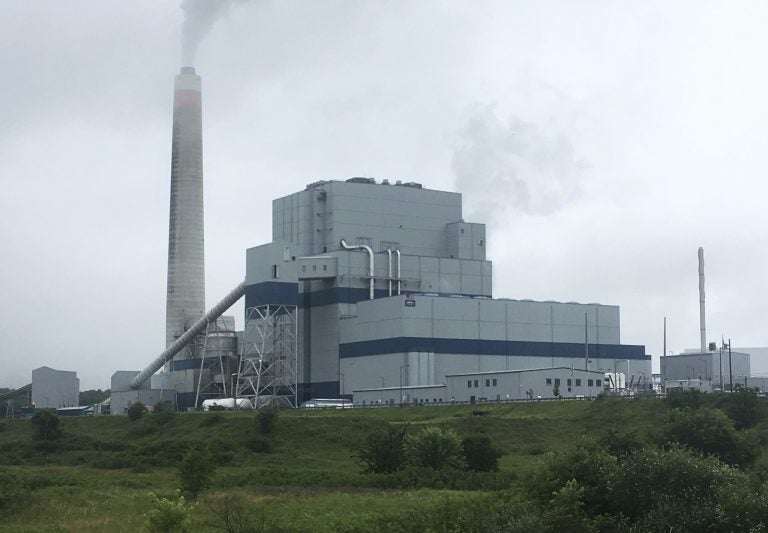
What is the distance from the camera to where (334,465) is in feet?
243

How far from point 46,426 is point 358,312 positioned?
34.4 metres

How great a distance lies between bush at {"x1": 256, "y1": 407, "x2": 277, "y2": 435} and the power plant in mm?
22372

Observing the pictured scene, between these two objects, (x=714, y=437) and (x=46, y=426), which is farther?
(x=46, y=426)

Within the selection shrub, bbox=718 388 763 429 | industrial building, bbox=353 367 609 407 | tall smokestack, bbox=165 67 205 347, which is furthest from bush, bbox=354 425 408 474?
tall smokestack, bbox=165 67 205 347

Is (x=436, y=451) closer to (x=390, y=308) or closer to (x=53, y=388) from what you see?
(x=390, y=308)

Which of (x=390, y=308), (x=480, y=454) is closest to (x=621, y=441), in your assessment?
(x=480, y=454)

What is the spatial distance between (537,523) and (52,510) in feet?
69.8

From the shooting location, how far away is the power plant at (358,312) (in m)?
116

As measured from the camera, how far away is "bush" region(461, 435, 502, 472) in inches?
2549

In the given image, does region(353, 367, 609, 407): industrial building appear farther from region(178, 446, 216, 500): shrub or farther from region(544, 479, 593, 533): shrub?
region(544, 479, 593, 533): shrub

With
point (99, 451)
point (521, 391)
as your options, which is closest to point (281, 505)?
point (99, 451)

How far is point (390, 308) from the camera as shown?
115875mm

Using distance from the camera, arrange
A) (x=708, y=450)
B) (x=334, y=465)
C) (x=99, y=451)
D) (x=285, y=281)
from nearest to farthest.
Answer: (x=708, y=450) < (x=334, y=465) < (x=99, y=451) < (x=285, y=281)

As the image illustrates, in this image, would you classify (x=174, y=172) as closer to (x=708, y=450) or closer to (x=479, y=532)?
(x=708, y=450)
